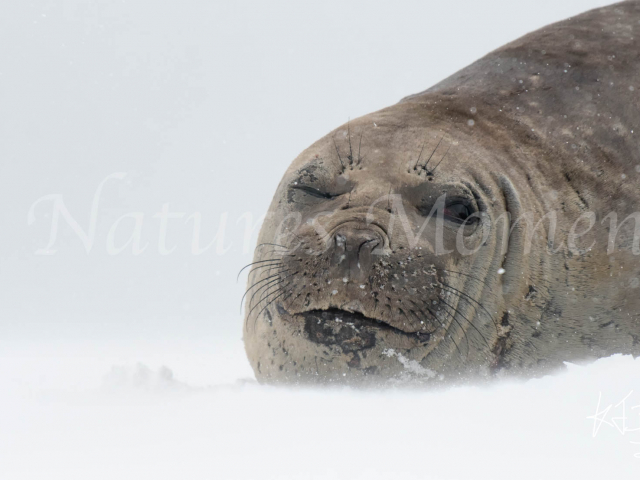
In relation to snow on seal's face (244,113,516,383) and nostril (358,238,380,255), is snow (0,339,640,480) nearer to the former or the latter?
snow on seal's face (244,113,516,383)

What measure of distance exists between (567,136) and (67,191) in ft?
65.5

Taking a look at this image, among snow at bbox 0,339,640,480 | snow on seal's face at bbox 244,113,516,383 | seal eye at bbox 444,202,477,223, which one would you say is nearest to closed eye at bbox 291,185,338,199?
snow on seal's face at bbox 244,113,516,383

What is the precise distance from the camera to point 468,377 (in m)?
3.58

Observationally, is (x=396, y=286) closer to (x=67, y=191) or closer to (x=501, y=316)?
(x=501, y=316)

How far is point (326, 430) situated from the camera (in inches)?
108

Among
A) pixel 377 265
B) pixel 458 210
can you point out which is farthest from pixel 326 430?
pixel 458 210

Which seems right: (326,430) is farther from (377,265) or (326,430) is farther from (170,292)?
(170,292)

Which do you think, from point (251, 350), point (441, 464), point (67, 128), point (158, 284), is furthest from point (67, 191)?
point (441, 464)

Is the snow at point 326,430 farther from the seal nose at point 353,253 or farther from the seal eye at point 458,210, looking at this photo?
the seal eye at point 458,210

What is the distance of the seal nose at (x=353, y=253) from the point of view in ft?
9.77

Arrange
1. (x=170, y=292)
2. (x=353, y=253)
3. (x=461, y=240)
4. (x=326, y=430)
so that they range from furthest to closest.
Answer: (x=170, y=292), (x=461, y=240), (x=353, y=253), (x=326, y=430)

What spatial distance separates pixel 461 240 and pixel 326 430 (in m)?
1.33

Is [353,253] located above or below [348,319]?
above

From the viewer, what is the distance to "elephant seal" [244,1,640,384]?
3139mm
